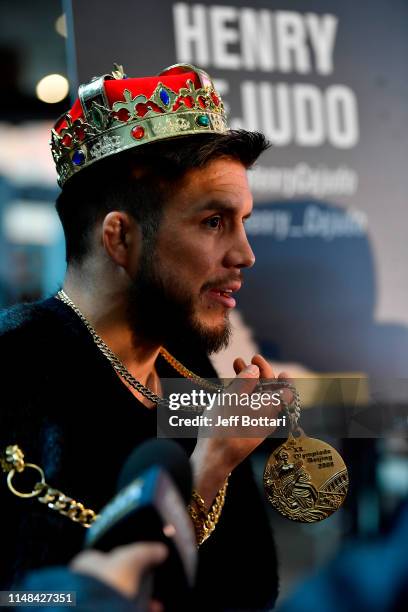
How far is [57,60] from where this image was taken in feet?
10.9

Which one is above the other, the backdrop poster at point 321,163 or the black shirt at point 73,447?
the backdrop poster at point 321,163

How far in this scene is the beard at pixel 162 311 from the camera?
1.63 meters

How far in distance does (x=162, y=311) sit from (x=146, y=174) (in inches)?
10.9

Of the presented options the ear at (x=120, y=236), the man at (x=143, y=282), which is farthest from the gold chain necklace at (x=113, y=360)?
the ear at (x=120, y=236)

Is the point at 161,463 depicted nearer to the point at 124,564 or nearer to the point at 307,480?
the point at 124,564

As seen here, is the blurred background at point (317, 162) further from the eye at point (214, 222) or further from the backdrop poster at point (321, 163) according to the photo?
the eye at point (214, 222)

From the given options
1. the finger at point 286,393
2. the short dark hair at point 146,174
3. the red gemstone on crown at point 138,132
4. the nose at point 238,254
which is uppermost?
the red gemstone on crown at point 138,132

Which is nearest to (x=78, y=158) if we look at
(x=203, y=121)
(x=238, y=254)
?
(x=203, y=121)

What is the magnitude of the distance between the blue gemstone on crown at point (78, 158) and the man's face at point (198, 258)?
0.20 m

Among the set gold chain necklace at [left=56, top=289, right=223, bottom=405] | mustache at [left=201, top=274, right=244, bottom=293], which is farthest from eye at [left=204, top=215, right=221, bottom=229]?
gold chain necklace at [left=56, top=289, right=223, bottom=405]

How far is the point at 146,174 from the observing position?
1.62 metres

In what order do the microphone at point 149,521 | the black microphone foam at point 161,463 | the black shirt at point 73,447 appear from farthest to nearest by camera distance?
1. the black shirt at point 73,447
2. the black microphone foam at point 161,463
3. the microphone at point 149,521

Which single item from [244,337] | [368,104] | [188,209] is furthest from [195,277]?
[368,104]

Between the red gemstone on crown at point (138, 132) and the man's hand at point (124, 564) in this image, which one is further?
the red gemstone on crown at point (138, 132)
